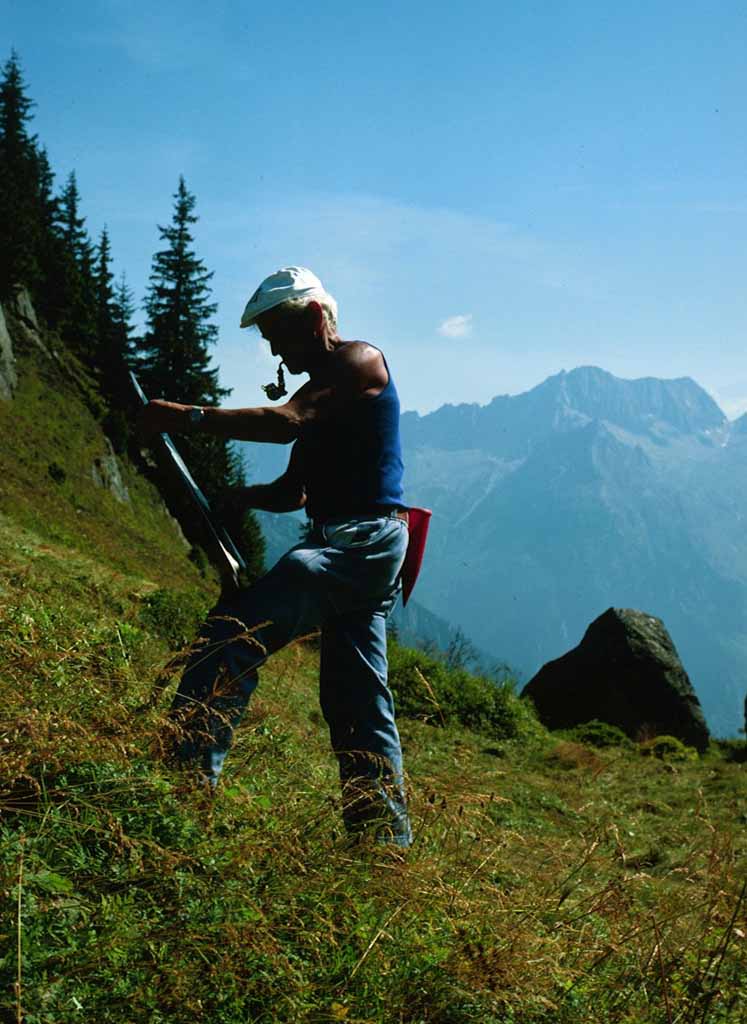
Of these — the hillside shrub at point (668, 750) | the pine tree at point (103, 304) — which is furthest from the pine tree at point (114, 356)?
the hillside shrub at point (668, 750)

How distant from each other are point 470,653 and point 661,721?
5.87 meters

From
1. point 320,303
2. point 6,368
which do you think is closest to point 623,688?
point 320,303

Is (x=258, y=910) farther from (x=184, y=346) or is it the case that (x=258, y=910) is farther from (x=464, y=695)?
(x=184, y=346)

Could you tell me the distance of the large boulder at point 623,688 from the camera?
61.5ft

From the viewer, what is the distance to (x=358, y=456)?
3986 mm

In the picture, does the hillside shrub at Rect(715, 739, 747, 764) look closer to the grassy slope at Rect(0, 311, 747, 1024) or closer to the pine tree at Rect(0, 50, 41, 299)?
the grassy slope at Rect(0, 311, 747, 1024)

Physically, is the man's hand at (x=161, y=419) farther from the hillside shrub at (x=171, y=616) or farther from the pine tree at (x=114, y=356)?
the pine tree at (x=114, y=356)

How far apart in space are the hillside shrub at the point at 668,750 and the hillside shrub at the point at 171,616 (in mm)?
8153

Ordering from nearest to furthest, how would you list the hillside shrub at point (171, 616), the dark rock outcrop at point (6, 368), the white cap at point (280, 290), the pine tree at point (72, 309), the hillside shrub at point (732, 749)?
the white cap at point (280, 290)
the hillside shrub at point (171, 616)
the hillside shrub at point (732, 749)
the dark rock outcrop at point (6, 368)
the pine tree at point (72, 309)

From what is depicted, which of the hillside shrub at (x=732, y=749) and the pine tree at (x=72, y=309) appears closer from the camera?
the hillside shrub at (x=732, y=749)

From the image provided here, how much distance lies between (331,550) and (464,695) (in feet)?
32.8

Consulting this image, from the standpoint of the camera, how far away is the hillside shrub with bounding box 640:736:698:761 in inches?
559

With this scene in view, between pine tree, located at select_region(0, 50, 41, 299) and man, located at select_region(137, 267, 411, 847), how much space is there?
138ft

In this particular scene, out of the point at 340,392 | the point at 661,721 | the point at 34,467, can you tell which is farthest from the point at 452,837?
the point at 34,467
